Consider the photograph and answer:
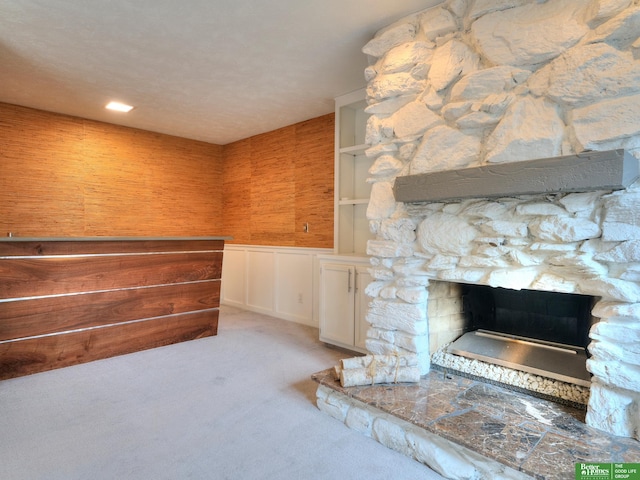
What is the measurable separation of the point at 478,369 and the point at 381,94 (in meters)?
1.90

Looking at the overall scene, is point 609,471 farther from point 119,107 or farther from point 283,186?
point 119,107

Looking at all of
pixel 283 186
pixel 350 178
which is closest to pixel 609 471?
pixel 350 178

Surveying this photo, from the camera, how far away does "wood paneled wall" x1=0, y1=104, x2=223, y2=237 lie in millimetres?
4227

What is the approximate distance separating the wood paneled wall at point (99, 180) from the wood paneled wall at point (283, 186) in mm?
463

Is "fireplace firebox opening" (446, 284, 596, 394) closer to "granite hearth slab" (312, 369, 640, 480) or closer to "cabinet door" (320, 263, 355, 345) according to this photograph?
"granite hearth slab" (312, 369, 640, 480)

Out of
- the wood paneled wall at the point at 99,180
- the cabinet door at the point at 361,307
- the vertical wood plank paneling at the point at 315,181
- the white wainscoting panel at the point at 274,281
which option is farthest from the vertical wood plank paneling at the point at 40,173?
the cabinet door at the point at 361,307

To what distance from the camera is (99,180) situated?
4.80 meters

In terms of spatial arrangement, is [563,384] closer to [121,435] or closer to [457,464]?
[457,464]

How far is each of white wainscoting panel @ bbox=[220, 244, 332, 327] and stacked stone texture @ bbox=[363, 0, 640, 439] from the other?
1924 millimetres

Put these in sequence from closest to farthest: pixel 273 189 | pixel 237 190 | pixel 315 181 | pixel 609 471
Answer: pixel 609 471 → pixel 315 181 → pixel 273 189 → pixel 237 190

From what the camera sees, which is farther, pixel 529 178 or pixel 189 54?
pixel 189 54

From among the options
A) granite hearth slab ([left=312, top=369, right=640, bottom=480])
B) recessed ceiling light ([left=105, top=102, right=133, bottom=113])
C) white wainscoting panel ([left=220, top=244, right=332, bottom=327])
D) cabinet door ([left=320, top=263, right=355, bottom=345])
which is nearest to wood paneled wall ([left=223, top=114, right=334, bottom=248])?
white wainscoting panel ([left=220, top=244, right=332, bottom=327])

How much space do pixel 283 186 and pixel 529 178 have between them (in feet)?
11.5

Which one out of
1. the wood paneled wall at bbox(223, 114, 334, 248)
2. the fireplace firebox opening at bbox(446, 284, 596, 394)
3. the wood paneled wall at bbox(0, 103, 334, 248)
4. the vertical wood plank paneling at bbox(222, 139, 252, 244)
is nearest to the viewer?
the fireplace firebox opening at bbox(446, 284, 596, 394)
